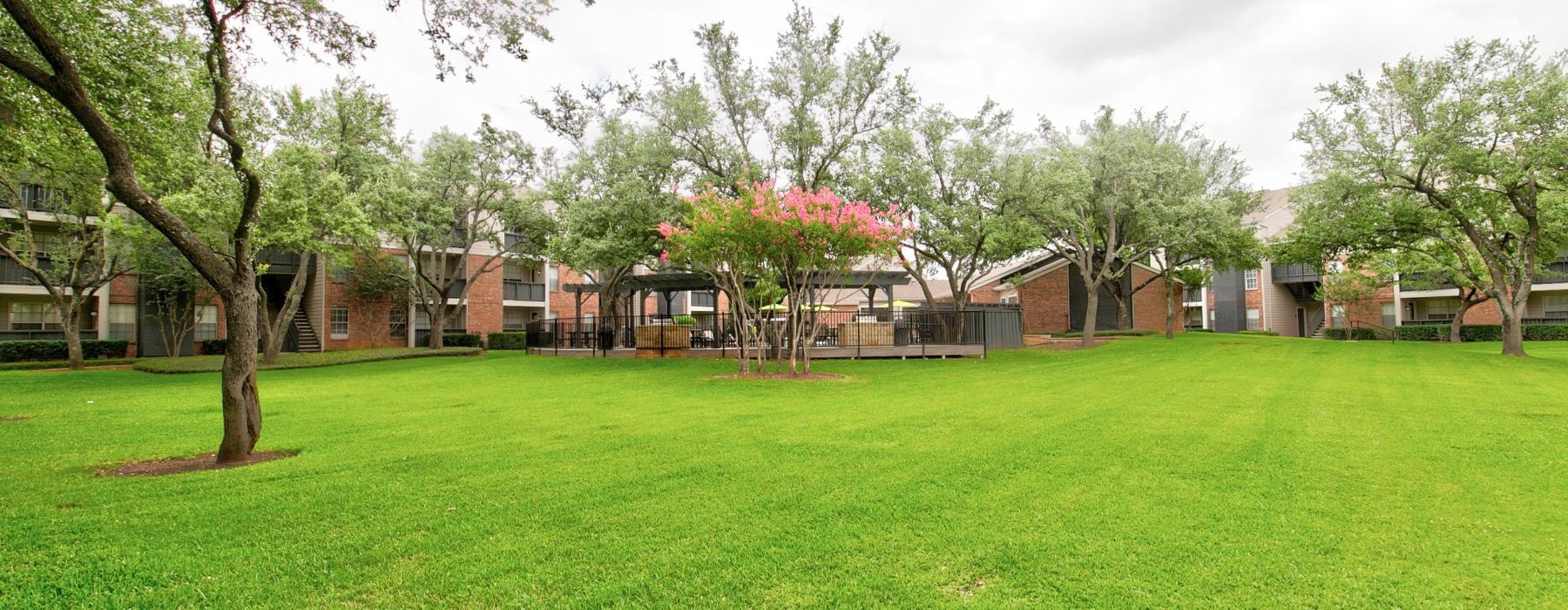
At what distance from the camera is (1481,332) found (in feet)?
101

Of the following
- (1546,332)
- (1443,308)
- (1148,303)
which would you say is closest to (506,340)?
(1148,303)

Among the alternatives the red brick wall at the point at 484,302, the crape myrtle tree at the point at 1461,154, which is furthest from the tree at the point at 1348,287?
the red brick wall at the point at 484,302

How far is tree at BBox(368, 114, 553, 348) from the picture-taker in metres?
23.4

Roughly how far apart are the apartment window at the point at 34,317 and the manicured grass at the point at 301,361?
7595 millimetres

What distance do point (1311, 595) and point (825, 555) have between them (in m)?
2.08

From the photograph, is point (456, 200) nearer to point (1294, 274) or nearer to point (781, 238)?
point (781, 238)

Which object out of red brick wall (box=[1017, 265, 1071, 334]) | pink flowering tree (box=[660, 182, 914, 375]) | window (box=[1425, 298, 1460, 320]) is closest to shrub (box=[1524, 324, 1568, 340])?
window (box=[1425, 298, 1460, 320])

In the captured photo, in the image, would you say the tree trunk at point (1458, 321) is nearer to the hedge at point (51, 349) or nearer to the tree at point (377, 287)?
the tree at point (377, 287)

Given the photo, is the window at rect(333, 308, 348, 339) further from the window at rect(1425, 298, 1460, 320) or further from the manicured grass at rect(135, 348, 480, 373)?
the window at rect(1425, 298, 1460, 320)

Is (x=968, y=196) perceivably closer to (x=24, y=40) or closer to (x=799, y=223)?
(x=799, y=223)

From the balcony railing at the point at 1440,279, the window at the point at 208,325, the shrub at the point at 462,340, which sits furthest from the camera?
the balcony railing at the point at 1440,279

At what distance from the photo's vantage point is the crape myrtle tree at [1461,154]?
1622 centimetres

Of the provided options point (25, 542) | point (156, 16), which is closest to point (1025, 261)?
point (156, 16)

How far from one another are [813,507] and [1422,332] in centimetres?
4098
